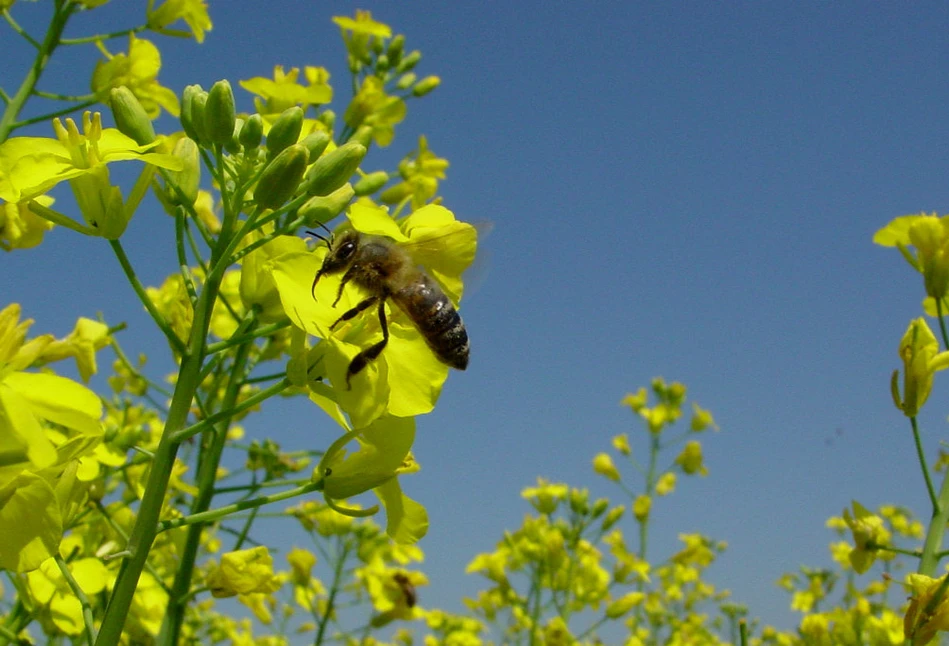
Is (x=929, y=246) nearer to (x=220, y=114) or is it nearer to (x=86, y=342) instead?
(x=220, y=114)

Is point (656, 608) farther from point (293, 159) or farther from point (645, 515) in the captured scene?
point (293, 159)

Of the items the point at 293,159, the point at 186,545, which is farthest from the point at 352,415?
the point at 186,545

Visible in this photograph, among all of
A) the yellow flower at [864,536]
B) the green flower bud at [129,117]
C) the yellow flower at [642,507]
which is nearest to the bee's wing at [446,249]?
the green flower bud at [129,117]

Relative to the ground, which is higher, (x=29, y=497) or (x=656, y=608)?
(x=656, y=608)

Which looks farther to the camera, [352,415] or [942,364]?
[942,364]

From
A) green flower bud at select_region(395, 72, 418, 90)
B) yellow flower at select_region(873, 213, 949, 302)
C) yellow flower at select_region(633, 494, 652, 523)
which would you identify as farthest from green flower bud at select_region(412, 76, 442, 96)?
yellow flower at select_region(633, 494, 652, 523)

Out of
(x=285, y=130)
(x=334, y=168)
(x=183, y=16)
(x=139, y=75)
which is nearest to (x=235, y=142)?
(x=285, y=130)

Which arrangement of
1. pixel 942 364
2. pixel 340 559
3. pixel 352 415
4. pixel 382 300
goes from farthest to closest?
pixel 340 559 → pixel 942 364 → pixel 382 300 → pixel 352 415
